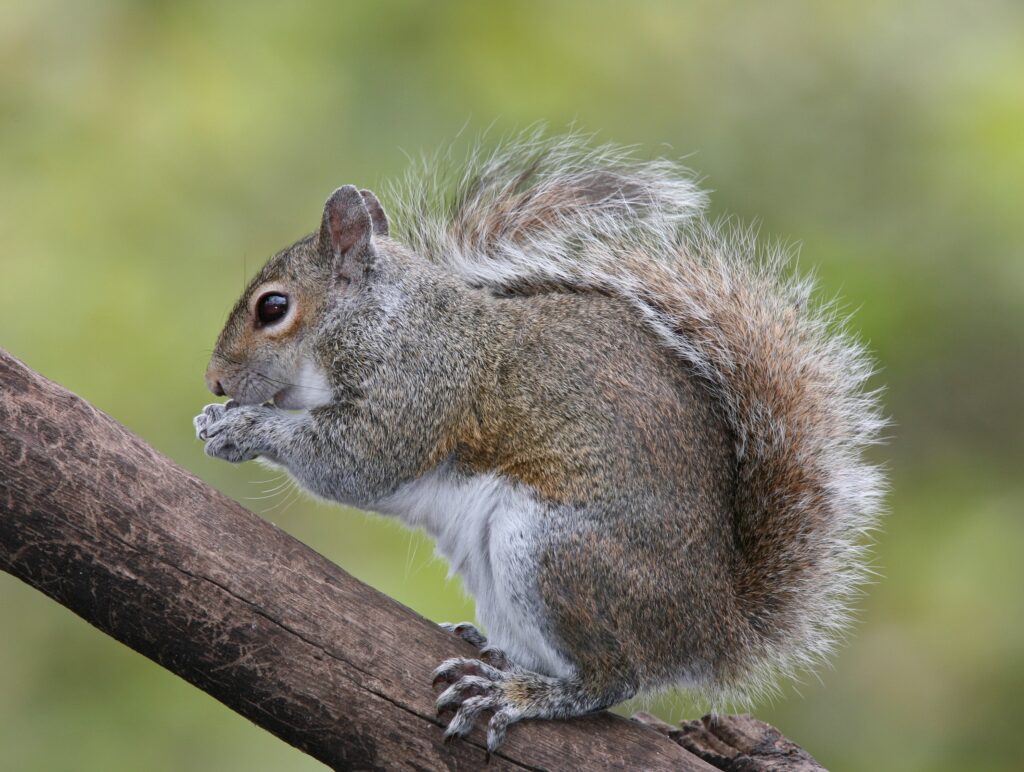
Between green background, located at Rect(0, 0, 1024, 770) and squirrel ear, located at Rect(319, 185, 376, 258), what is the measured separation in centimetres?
69

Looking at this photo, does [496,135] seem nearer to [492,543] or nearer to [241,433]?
[241,433]

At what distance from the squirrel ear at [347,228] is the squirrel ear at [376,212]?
0.13m

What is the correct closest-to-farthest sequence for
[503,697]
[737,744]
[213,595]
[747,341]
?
1. [213,595]
2. [503,697]
3. [737,744]
4. [747,341]

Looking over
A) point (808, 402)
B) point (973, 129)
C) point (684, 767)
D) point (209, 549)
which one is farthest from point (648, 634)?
point (973, 129)

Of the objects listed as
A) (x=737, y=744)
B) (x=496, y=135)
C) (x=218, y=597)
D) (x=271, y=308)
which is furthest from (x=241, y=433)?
(x=496, y=135)

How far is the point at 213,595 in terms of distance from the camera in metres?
2.13

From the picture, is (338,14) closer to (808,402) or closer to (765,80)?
(765,80)

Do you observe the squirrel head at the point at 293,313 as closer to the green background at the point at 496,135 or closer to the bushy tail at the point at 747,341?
the bushy tail at the point at 747,341

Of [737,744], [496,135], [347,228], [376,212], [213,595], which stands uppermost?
[496,135]

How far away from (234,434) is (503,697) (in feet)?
2.80

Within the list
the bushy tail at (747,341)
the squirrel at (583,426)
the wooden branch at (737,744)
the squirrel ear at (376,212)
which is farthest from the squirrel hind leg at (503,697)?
the squirrel ear at (376,212)

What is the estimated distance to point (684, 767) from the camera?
2301 mm

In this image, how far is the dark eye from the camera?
8.89 ft

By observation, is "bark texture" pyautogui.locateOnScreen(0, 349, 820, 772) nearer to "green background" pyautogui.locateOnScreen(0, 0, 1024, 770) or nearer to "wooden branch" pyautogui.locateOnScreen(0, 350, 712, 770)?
"wooden branch" pyautogui.locateOnScreen(0, 350, 712, 770)
